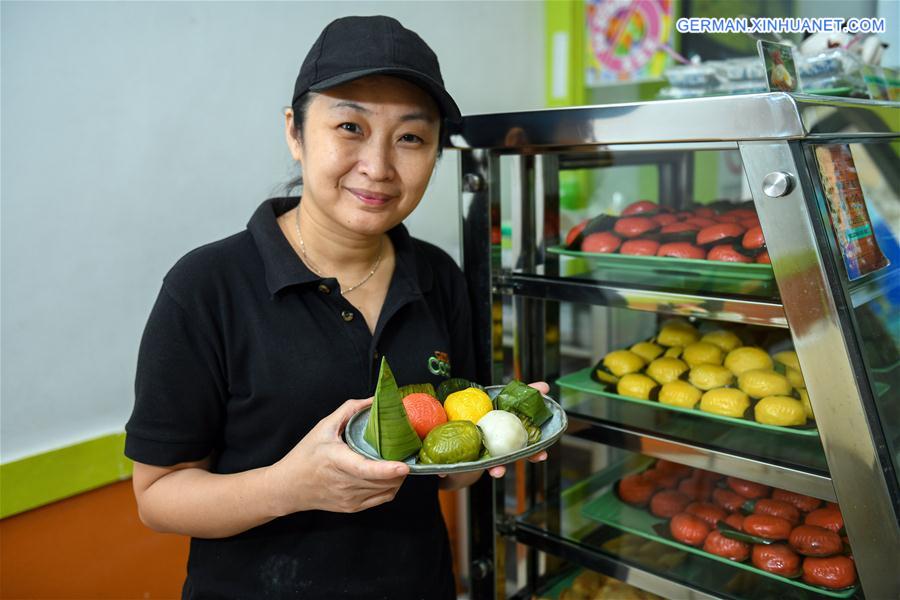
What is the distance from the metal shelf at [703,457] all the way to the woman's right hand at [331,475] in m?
0.59

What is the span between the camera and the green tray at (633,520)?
1.42 metres

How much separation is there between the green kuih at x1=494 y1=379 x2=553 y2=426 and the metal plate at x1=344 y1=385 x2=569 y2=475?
0.08 feet

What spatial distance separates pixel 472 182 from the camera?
1554mm

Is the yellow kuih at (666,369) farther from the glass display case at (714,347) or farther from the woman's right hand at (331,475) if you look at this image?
the woman's right hand at (331,475)

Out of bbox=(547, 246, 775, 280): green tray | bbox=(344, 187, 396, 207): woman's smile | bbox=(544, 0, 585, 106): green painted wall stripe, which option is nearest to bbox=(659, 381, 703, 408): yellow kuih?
bbox=(547, 246, 775, 280): green tray

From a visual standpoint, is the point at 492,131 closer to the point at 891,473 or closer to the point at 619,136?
the point at 619,136

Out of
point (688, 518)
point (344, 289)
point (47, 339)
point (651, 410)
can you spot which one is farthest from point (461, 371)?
point (47, 339)

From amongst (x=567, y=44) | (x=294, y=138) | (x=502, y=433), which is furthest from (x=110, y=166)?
(x=567, y=44)

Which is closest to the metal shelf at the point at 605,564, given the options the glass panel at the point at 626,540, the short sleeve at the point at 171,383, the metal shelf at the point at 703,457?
the glass panel at the point at 626,540

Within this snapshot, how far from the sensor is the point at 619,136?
1.28 m

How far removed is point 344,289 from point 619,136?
0.57 meters

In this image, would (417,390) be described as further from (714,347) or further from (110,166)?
(110,166)

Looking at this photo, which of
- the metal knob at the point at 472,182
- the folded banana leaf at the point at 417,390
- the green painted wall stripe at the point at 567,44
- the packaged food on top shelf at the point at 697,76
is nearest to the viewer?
the folded banana leaf at the point at 417,390

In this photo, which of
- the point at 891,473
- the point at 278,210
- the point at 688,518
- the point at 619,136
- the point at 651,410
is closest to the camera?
the point at 891,473
